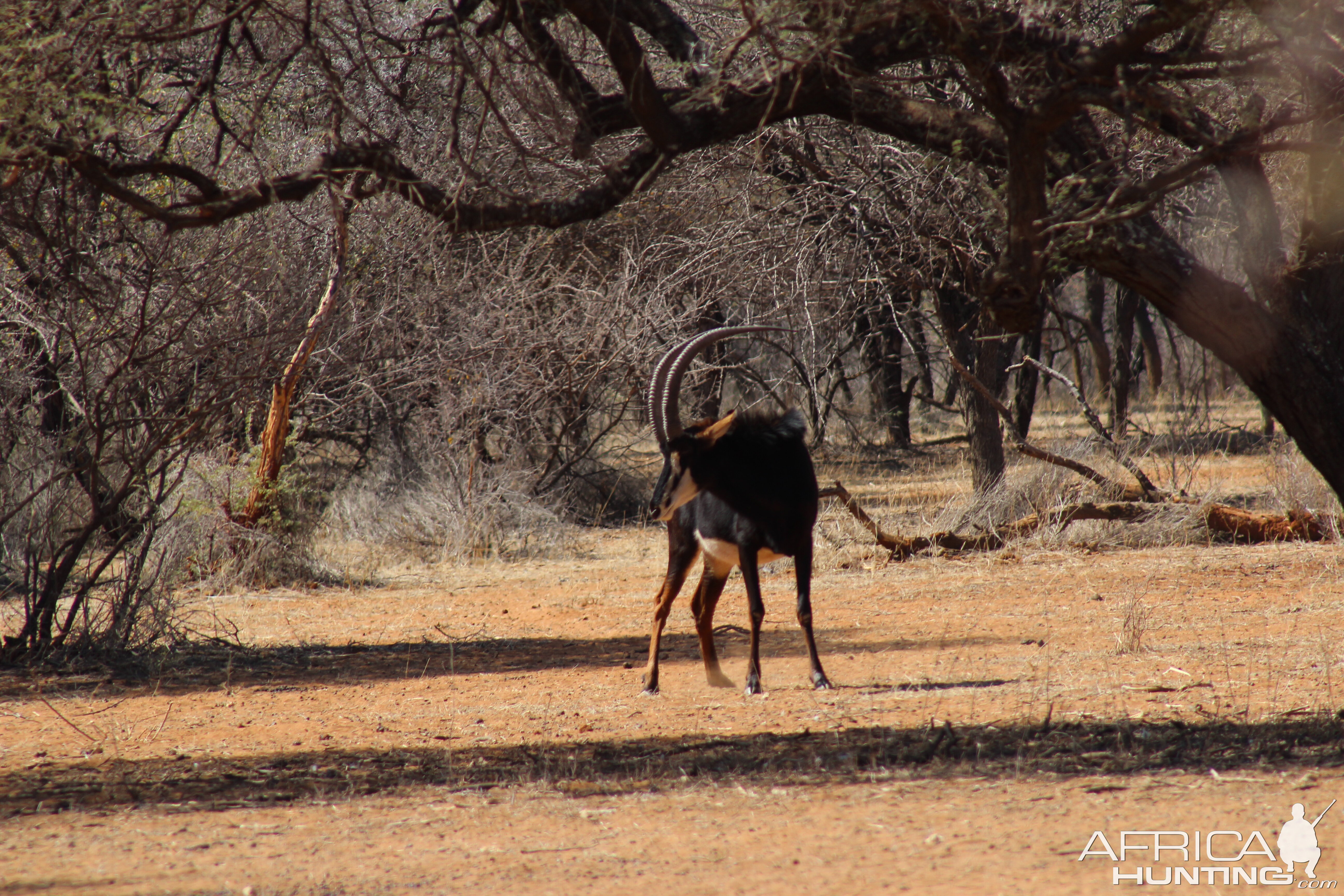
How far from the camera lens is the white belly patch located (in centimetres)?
761

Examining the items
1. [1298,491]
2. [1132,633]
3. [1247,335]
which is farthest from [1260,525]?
[1247,335]

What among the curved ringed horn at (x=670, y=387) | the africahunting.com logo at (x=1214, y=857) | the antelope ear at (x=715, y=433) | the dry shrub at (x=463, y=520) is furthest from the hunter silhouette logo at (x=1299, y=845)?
the dry shrub at (x=463, y=520)

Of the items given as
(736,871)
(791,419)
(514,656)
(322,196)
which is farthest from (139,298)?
(736,871)

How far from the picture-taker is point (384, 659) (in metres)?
9.29

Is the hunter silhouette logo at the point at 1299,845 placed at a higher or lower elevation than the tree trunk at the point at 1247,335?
lower

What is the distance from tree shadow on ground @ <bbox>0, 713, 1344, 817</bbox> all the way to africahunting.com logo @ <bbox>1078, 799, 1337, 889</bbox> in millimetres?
925

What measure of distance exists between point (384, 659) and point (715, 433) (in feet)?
11.1

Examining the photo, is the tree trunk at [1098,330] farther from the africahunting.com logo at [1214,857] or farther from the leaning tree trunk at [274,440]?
the africahunting.com logo at [1214,857]

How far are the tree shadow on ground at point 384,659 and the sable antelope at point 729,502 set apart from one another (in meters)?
1.21

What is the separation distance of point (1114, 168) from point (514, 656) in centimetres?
552

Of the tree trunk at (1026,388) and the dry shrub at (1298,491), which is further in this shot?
the tree trunk at (1026,388)

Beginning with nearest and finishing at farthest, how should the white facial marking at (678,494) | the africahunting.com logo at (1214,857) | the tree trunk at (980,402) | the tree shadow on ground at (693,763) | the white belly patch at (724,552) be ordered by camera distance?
the africahunting.com logo at (1214,857)
the tree shadow on ground at (693,763)
the white facial marking at (678,494)
the white belly patch at (724,552)
the tree trunk at (980,402)

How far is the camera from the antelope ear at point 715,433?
7.50 meters

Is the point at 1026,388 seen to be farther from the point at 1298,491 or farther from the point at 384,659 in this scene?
the point at 384,659
